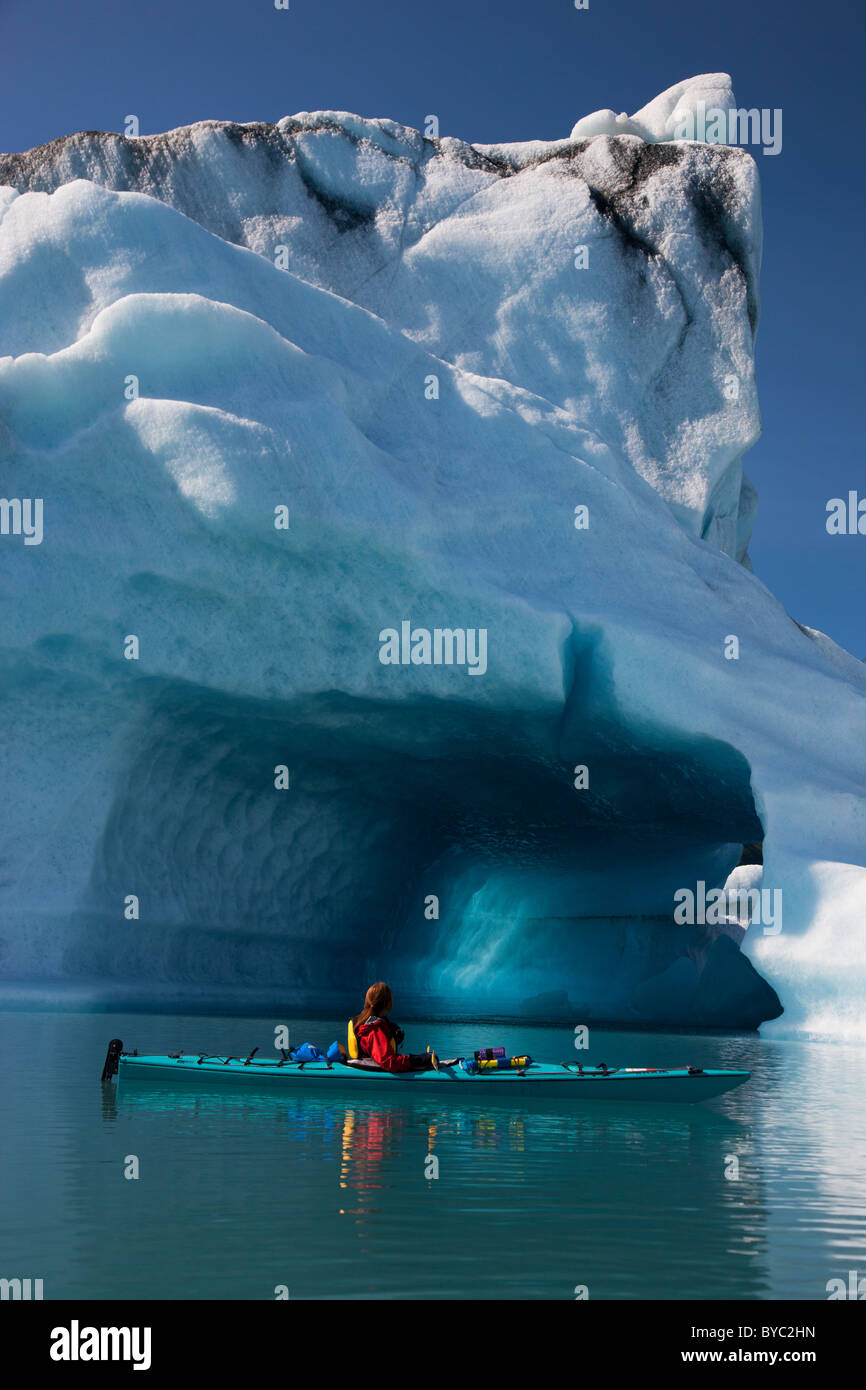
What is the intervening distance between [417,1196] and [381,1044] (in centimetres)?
353

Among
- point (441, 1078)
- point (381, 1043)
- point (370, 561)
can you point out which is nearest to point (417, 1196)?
point (441, 1078)

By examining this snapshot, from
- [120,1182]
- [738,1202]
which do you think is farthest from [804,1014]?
[120,1182]

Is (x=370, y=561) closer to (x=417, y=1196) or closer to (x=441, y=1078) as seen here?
(x=441, y=1078)

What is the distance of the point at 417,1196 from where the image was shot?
5.37m

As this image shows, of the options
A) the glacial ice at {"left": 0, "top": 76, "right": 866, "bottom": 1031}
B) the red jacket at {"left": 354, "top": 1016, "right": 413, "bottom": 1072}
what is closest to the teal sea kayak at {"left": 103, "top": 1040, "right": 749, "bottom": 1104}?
the red jacket at {"left": 354, "top": 1016, "right": 413, "bottom": 1072}

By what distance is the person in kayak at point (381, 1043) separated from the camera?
8.81 m

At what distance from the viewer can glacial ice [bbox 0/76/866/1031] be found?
16.9 meters

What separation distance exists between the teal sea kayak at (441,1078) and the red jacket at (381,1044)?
7 cm

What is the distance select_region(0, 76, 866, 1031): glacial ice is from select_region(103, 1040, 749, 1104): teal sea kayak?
7.13 metres

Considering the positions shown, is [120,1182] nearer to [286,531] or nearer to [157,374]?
[286,531]

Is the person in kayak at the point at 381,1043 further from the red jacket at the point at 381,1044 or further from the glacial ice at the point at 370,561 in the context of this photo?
the glacial ice at the point at 370,561

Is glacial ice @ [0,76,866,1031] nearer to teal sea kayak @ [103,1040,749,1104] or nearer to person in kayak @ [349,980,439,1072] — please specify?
teal sea kayak @ [103,1040,749,1104]

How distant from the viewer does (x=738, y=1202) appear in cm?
550

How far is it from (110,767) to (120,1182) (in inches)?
498
